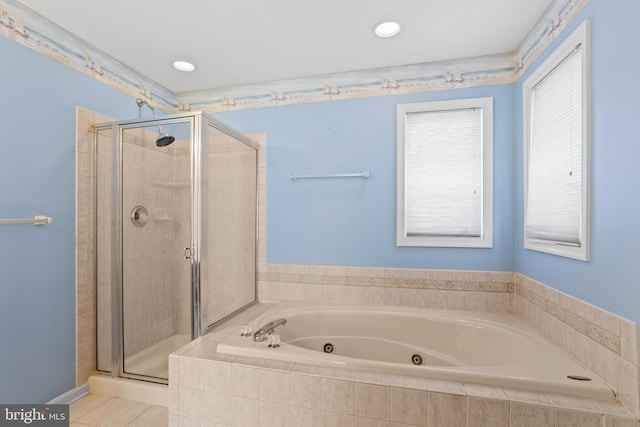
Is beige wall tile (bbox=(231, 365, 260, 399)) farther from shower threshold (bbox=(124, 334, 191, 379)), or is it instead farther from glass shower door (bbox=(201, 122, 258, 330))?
shower threshold (bbox=(124, 334, 191, 379))

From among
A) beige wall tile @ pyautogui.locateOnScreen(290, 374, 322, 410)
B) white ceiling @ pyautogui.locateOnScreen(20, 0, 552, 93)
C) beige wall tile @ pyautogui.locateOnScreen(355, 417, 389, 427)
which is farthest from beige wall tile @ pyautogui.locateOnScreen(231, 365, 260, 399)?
white ceiling @ pyautogui.locateOnScreen(20, 0, 552, 93)

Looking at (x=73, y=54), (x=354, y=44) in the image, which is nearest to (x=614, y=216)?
(x=354, y=44)

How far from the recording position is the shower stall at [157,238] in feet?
5.93

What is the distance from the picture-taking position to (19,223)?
5.05 ft

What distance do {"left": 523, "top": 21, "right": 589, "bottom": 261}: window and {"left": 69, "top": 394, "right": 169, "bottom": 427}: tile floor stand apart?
2.48m

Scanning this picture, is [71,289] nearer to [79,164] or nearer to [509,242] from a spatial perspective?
[79,164]

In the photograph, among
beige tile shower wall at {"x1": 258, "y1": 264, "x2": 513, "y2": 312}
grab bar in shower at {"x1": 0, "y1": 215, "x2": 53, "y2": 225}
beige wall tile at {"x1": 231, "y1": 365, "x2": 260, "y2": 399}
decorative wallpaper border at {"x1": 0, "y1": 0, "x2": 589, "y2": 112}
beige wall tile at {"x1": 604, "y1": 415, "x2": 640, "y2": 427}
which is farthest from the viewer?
beige tile shower wall at {"x1": 258, "y1": 264, "x2": 513, "y2": 312}

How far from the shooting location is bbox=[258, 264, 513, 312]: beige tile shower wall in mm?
→ 2059

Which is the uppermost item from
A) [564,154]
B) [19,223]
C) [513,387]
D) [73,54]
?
[73,54]

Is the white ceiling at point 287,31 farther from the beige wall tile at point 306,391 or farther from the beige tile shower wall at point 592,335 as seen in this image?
the beige wall tile at point 306,391

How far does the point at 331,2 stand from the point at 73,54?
1.70m

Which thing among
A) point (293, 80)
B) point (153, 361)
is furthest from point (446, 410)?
point (293, 80)

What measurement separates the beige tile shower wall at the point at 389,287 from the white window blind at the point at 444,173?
336 mm

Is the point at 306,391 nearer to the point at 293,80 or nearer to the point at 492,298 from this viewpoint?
the point at 492,298
